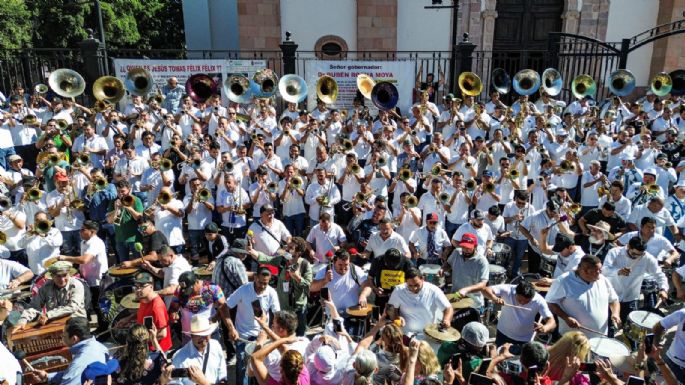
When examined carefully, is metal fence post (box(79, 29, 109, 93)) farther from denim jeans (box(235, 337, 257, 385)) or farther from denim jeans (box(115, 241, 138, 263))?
denim jeans (box(235, 337, 257, 385))

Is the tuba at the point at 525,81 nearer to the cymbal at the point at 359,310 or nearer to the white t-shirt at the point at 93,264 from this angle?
the cymbal at the point at 359,310

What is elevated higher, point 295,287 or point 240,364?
point 295,287

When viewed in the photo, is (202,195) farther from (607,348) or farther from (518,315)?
(607,348)

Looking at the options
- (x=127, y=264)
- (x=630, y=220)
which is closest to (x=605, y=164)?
(x=630, y=220)

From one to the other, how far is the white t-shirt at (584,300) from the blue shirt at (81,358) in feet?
14.8

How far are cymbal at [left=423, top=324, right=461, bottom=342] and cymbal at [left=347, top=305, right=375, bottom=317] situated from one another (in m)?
0.87

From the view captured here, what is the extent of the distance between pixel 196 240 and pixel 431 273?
3931 millimetres

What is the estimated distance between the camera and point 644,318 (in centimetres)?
595

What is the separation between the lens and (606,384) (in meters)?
4.35

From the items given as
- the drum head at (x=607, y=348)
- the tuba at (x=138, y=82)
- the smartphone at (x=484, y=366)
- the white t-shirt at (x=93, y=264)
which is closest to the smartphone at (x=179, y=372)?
the smartphone at (x=484, y=366)

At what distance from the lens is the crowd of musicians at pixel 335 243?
4852 mm

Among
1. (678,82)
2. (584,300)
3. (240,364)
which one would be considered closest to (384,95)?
(584,300)

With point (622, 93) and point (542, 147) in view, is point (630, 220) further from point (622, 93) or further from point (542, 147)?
point (622, 93)

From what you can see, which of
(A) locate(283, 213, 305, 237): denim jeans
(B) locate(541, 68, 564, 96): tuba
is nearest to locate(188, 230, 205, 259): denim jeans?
(A) locate(283, 213, 305, 237): denim jeans
